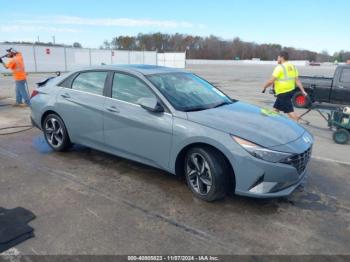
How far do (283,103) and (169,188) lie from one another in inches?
182

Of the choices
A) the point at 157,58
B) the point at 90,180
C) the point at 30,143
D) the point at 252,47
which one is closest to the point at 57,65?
the point at 157,58

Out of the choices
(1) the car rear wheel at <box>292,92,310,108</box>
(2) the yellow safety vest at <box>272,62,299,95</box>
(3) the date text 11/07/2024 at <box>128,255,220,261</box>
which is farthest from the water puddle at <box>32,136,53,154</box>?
(1) the car rear wheel at <box>292,92,310,108</box>

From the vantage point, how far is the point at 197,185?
4.04m

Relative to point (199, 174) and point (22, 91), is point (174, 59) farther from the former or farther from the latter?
point (199, 174)

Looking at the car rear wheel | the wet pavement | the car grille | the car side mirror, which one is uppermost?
the car side mirror

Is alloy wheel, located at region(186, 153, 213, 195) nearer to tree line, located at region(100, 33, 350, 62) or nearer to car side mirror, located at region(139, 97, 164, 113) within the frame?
car side mirror, located at region(139, 97, 164, 113)

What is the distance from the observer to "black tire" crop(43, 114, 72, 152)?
5.53 meters

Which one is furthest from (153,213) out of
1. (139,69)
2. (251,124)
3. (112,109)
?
(139,69)

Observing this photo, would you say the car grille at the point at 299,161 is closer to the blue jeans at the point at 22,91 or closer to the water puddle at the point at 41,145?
the water puddle at the point at 41,145

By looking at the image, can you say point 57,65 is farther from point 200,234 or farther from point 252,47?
point 252,47

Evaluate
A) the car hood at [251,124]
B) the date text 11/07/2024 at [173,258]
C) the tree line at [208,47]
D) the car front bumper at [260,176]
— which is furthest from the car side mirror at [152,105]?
the tree line at [208,47]

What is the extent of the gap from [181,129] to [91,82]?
1.94 metres

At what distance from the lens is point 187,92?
15.3ft

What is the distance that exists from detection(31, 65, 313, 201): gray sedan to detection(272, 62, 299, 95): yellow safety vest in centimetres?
320
